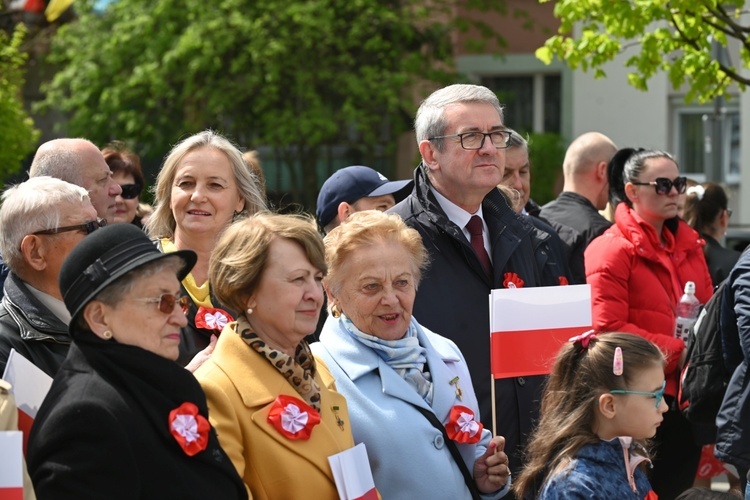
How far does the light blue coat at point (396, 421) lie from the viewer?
4.09 meters

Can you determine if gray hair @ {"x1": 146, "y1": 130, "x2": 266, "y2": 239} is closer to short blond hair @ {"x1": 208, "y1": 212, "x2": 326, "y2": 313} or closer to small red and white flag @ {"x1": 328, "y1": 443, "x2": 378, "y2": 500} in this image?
short blond hair @ {"x1": 208, "y1": 212, "x2": 326, "y2": 313}

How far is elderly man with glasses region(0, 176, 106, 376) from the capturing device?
13.5 feet

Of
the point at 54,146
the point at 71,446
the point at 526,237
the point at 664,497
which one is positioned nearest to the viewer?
the point at 71,446

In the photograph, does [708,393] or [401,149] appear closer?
[708,393]

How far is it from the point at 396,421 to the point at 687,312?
3204 mm

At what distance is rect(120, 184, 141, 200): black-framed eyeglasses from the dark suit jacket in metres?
3.84

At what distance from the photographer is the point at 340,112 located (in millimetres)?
21484

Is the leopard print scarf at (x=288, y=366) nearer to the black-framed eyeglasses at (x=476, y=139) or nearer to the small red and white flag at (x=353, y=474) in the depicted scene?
the small red and white flag at (x=353, y=474)

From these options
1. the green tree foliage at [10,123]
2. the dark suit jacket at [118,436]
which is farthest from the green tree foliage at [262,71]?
the dark suit jacket at [118,436]

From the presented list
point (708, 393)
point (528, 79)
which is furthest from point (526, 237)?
point (528, 79)

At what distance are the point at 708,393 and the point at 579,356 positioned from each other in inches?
61.5

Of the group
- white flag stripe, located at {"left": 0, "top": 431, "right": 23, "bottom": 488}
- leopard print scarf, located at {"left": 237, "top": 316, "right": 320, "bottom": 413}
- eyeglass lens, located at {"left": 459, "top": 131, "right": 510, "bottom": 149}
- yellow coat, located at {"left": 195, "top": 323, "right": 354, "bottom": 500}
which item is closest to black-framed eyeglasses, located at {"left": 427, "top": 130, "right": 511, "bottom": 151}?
eyeglass lens, located at {"left": 459, "top": 131, "right": 510, "bottom": 149}

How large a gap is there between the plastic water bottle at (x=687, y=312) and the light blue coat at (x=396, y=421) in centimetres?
270

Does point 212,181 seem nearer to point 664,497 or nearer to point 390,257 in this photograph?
point 390,257
